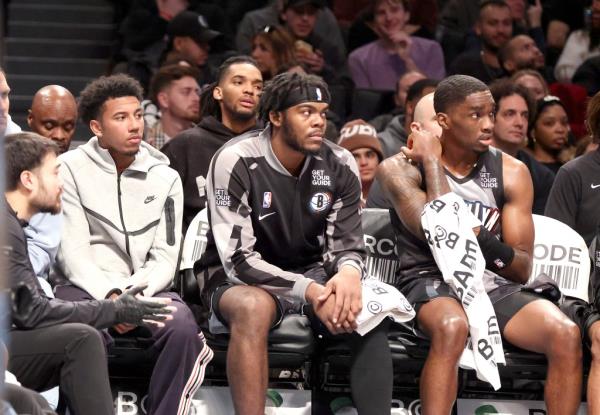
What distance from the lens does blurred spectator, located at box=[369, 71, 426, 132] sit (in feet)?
26.3

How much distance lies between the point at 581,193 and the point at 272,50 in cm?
279

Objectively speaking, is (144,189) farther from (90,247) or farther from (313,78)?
(313,78)

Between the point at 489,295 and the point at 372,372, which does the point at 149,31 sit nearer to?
the point at 489,295

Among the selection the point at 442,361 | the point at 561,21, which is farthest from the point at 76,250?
the point at 561,21

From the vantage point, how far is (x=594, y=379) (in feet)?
16.4

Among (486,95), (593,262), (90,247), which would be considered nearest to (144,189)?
(90,247)

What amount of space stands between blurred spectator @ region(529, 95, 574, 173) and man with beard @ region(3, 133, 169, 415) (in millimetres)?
3502

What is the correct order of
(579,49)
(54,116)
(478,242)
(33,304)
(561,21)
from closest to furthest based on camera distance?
(33,304) → (478,242) → (54,116) → (579,49) → (561,21)

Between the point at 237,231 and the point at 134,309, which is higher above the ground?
the point at 237,231

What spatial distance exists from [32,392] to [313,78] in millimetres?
1922

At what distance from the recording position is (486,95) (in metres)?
5.48

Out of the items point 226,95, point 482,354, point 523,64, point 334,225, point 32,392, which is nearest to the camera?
point 32,392

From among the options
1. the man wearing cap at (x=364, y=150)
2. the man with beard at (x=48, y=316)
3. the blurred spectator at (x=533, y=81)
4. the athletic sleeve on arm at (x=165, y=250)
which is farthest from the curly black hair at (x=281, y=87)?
the blurred spectator at (x=533, y=81)

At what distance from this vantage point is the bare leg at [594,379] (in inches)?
196
